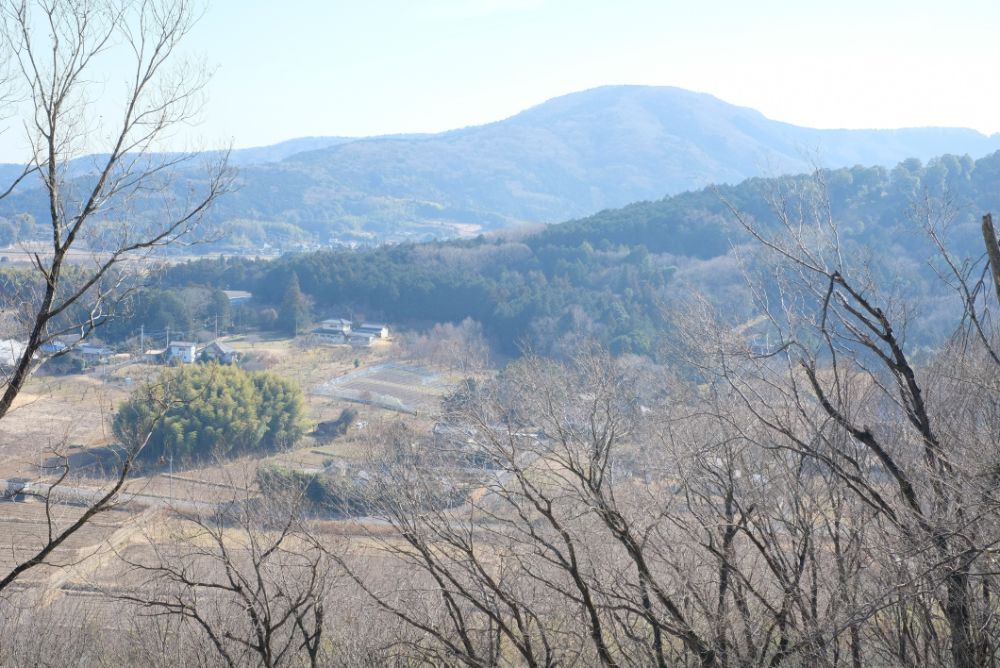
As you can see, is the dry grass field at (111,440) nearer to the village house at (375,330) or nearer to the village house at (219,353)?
the village house at (219,353)

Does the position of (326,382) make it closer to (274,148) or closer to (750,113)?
(750,113)

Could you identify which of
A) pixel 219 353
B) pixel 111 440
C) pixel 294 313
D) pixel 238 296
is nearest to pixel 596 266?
pixel 294 313

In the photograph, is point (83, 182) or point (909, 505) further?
point (83, 182)

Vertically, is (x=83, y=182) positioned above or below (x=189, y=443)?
above

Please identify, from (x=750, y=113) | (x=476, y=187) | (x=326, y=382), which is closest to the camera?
(x=326, y=382)

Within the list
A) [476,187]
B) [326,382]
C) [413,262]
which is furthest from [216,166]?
[476,187]

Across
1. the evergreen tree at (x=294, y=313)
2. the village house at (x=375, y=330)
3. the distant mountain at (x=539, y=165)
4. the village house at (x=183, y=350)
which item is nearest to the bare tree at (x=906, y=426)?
the village house at (x=183, y=350)

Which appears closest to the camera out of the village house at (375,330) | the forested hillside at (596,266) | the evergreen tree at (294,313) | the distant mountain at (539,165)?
the forested hillside at (596,266)
